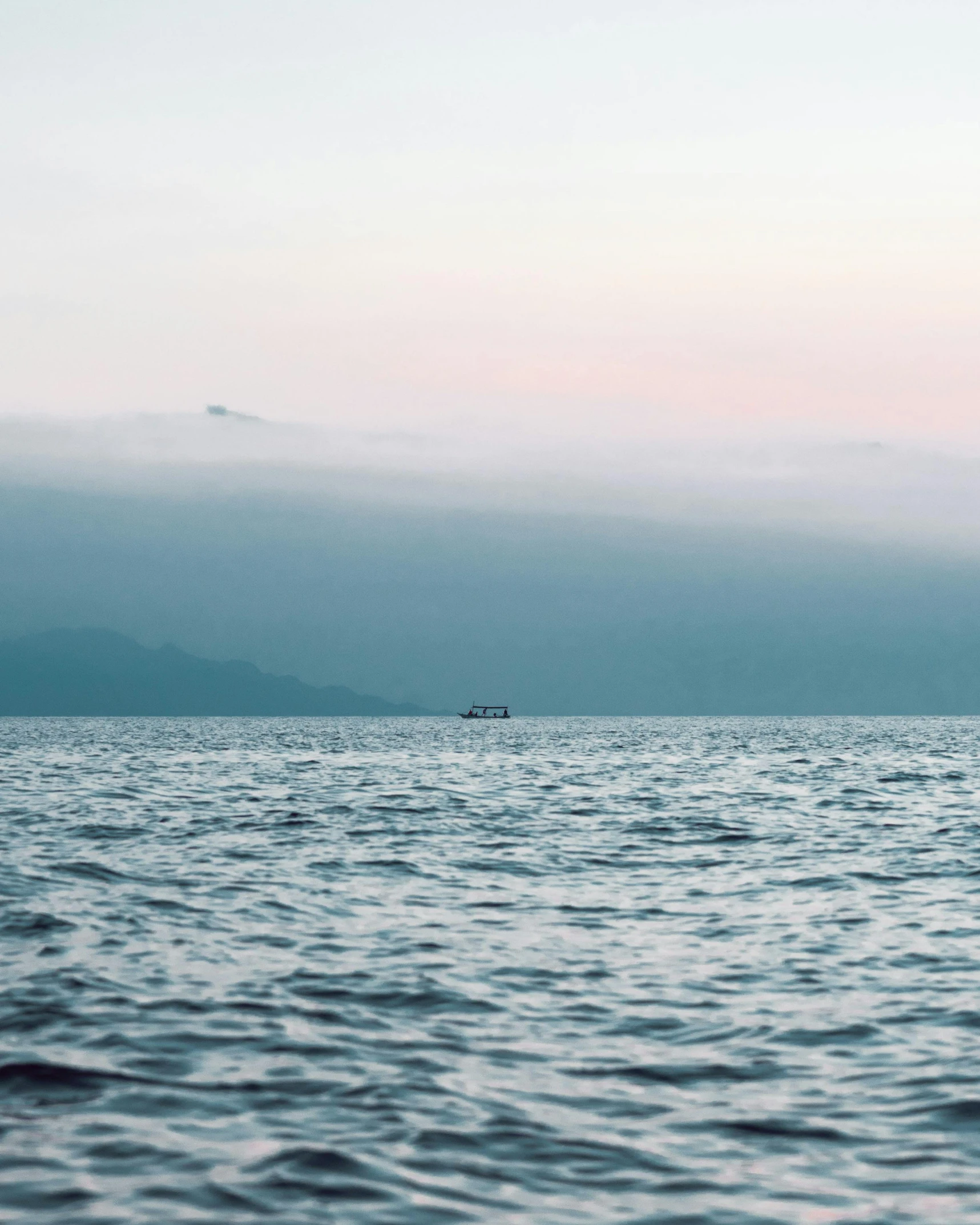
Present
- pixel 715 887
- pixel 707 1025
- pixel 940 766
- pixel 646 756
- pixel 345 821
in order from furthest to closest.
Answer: pixel 646 756 < pixel 940 766 < pixel 345 821 < pixel 715 887 < pixel 707 1025

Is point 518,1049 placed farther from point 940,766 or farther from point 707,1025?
point 940,766

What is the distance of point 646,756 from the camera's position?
87500mm

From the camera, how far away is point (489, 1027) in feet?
42.6

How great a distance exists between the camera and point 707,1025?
13.1 m

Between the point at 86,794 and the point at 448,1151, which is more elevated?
the point at 448,1151

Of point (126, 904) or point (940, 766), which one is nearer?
point (126, 904)

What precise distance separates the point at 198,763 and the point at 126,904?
56272 millimetres

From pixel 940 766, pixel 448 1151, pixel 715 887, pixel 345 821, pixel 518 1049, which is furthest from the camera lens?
pixel 940 766

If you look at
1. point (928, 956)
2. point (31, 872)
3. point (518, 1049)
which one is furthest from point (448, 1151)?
point (31, 872)

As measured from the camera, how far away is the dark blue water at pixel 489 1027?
8.81 metres

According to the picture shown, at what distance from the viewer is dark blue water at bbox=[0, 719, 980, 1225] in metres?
8.81

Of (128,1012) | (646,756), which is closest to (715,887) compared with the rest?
(128,1012)

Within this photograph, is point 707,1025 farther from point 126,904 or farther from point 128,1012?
point 126,904

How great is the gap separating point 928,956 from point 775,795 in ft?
98.6
